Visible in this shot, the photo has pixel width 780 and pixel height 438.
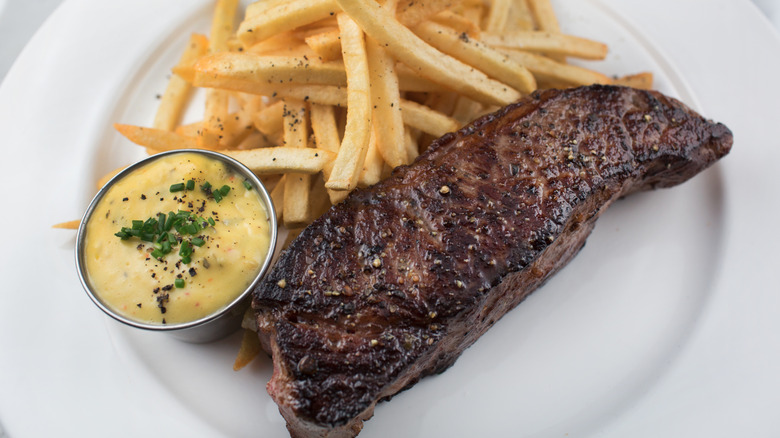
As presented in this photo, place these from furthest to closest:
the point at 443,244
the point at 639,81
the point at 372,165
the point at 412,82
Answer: the point at 639,81, the point at 412,82, the point at 372,165, the point at 443,244

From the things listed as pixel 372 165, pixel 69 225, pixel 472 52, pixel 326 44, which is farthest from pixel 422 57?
pixel 69 225

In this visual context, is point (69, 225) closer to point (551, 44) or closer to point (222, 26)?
point (222, 26)

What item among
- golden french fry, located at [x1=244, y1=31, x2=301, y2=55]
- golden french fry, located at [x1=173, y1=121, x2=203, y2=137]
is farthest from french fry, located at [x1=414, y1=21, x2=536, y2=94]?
golden french fry, located at [x1=173, y1=121, x2=203, y2=137]

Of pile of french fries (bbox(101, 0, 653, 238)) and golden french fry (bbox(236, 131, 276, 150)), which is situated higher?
pile of french fries (bbox(101, 0, 653, 238))

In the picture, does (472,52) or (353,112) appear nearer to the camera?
(353,112)

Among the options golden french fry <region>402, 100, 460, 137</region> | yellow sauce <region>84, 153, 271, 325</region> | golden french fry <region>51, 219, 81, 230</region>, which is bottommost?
golden french fry <region>51, 219, 81, 230</region>

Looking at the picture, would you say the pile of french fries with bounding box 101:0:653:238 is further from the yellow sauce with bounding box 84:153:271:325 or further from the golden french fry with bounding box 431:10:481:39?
the yellow sauce with bounding box 84:153:271:325

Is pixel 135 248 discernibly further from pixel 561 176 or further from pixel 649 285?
pixel 649 285
